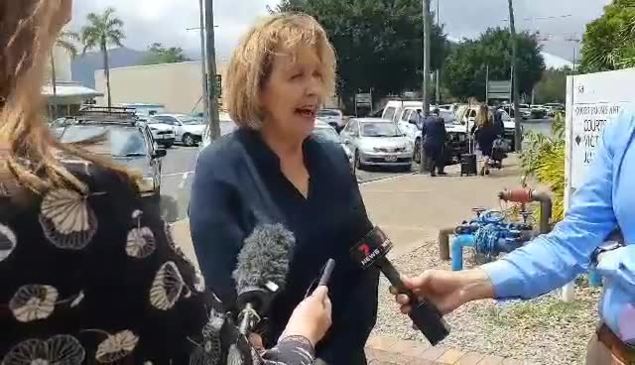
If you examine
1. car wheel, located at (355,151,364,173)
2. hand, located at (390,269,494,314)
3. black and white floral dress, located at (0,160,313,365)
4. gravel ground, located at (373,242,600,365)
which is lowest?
car wheel, located at (355,151,364,173)

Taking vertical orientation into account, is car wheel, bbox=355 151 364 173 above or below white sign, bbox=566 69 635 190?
below

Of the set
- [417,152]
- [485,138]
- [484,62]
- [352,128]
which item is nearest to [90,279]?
[485,138]

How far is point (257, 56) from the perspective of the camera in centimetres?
232

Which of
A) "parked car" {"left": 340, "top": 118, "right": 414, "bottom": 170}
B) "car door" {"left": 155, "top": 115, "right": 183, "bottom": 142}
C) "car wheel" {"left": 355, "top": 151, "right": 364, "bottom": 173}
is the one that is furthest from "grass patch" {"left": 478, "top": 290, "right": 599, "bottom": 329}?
"car door" {"left": 155, "top": 115, "right": 183, "bottom": 142}

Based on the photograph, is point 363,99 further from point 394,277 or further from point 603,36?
point 394,277

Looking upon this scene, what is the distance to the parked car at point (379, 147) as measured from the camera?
21000 millimetres

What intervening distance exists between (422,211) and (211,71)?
6.90 m

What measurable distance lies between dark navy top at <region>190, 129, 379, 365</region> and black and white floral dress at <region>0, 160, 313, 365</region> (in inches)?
40.2

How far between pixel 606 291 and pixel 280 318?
0.86 m

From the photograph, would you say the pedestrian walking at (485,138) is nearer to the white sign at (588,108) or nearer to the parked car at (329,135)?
the parked car at (329,135)

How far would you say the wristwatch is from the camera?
1.94 m

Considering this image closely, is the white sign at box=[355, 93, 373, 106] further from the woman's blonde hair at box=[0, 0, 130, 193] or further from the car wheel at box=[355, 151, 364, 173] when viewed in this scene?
the woman's blonde hair at box=[0, 0, 130, 193]

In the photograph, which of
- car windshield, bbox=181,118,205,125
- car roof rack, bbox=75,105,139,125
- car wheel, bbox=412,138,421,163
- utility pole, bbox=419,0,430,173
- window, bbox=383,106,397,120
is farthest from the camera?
car windshield, bbox=181,118,205,125

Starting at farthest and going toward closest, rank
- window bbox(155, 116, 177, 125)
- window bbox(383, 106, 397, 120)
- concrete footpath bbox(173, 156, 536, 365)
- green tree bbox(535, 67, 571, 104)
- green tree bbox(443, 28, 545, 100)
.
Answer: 1. green tree bbox(535, 67, 571, 104)
2. green tree bbox(443, 28, 545, 100)
3. window bbox(155, 116, 177, 125)
4. window bbox(383, 106, 397, 120)
5. concrete footpath bbox(173, 156, 536, 365)
